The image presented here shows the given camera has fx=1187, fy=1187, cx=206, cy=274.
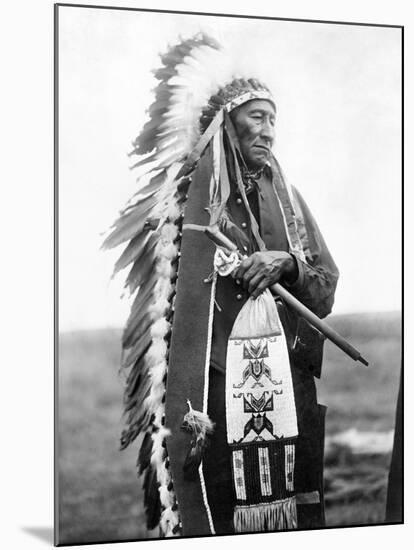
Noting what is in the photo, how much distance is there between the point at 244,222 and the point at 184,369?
30.3 inches

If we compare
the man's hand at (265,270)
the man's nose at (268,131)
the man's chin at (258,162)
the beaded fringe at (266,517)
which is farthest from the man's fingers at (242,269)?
the beaded fringe at (266,517)

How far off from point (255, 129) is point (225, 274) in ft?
2.40

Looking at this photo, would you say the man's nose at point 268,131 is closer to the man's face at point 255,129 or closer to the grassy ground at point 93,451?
the man's face at point 255,129

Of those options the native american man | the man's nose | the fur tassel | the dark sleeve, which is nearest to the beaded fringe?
the native american man

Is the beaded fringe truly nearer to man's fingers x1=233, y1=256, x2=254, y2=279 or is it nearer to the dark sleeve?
the dark sleeve

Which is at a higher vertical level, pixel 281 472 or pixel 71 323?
pixel 71 323

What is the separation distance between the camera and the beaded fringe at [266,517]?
5719 mm

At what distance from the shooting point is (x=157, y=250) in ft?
18.2

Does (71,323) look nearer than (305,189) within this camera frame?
Yes

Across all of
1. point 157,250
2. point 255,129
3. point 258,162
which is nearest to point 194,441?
point 157,250

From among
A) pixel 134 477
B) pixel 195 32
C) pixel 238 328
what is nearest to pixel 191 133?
pixel 195 32

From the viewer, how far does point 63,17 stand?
544 centimetres

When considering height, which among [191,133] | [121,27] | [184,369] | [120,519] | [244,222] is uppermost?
[121,27]

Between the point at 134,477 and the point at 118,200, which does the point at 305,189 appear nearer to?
the point at 118,200
